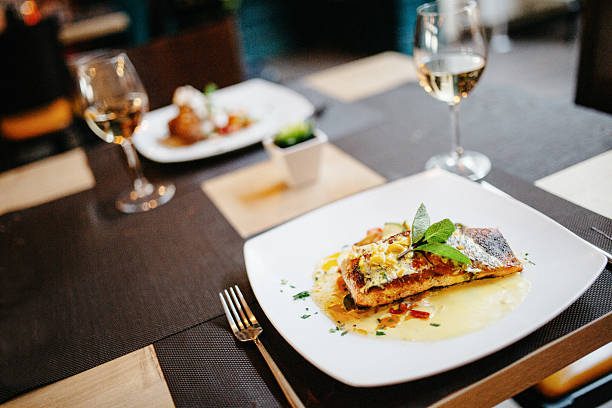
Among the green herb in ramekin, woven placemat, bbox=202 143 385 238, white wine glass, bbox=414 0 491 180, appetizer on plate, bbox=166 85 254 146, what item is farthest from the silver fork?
appetizer on plate, bbox=166 85 254 146

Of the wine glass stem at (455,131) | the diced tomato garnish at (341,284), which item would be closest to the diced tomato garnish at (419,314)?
the diced tomato garnish at (341,284)

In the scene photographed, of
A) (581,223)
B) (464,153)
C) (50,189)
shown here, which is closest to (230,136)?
(50,189)

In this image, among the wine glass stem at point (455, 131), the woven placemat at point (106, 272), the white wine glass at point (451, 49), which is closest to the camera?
the woven placemat at point (106, 272)

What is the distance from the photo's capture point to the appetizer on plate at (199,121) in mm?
1378

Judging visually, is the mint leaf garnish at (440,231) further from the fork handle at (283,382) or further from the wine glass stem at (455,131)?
the wine glass stem at (455,131)

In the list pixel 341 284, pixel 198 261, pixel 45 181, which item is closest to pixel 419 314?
pixel 341 284

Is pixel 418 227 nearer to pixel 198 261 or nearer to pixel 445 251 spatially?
pixel 445 251

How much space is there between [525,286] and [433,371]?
7.6 inches

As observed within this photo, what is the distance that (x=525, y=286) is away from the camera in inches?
25.8

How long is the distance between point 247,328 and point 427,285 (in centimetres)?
27

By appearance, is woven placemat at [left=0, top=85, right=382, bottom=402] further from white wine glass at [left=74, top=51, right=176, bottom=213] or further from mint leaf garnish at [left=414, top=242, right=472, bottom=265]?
mint leaf garnish at [left=414, top=242, right=472, bottom=265]

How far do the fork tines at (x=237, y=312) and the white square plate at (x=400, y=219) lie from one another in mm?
40

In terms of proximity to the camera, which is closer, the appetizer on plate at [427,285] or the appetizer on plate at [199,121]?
the appetizer on plate at [427,285]

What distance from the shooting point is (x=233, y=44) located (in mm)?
2186
